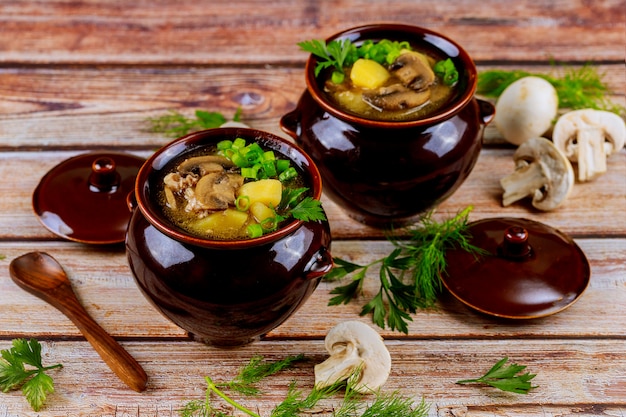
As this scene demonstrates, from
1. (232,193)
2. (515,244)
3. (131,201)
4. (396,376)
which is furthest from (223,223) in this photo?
(515,244)

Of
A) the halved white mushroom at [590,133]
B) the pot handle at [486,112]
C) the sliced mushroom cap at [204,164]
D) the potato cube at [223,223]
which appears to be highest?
the sliced mushroom cap at [204,164]

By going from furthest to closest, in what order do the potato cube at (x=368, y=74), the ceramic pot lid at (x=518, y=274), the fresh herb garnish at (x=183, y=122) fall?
the fresh herb garnish at (x=183, y=122) → the potato cube at (x=368, y=74) → the ceramic pot lid at (x=518, y=274)

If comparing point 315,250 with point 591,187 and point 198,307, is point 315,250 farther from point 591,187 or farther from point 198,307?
point 591,187

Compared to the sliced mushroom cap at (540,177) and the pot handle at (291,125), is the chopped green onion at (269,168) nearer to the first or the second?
the pot handle at (291,125)

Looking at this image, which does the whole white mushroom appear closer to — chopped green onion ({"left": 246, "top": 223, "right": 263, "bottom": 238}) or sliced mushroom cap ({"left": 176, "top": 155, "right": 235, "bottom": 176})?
sliced mushroom cap ({"left": 176, "top": 155, "right": 235, "bottom": 176})

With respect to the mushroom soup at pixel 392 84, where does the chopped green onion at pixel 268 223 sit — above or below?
below

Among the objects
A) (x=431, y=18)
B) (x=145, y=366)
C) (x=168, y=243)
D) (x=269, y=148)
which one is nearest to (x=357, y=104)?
(x=269, y=148)

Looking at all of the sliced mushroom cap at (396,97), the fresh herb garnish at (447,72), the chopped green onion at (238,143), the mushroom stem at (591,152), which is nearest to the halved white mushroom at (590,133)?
the mushroom stem at (591,152)

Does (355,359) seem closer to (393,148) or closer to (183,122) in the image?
(393,148)
